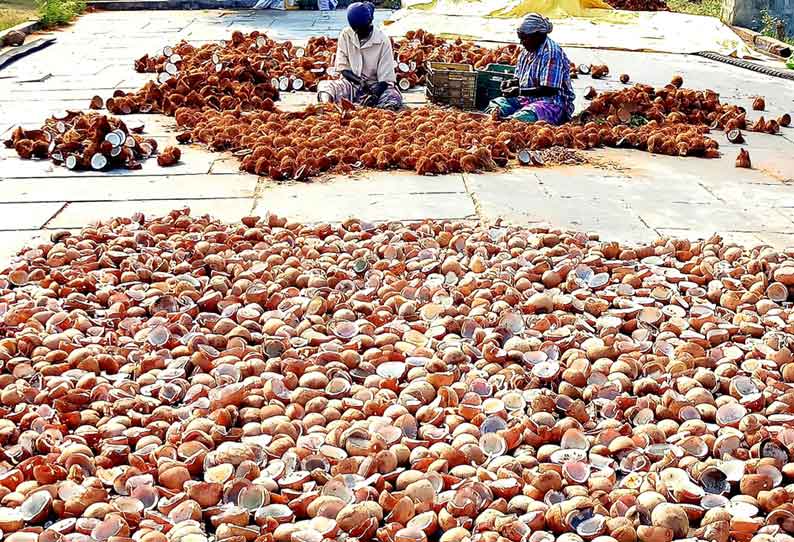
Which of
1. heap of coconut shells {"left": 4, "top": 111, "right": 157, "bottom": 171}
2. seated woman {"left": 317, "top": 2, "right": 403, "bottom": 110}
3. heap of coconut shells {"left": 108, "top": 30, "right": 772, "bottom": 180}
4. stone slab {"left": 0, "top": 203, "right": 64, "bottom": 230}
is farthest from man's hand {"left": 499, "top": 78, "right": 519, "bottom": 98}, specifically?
stone slab {"left": 0, "top": 203, "right": 64, "bottom": 230}

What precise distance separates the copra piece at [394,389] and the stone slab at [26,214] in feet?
1.91

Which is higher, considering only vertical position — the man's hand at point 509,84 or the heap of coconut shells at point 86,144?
the man's hand at point 509,84

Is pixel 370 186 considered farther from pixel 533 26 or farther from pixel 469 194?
pixel 533 26

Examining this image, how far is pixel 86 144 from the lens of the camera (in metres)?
5.69

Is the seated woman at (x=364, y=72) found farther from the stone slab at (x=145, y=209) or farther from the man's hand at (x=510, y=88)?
the stone slab at (x=145, y=209)

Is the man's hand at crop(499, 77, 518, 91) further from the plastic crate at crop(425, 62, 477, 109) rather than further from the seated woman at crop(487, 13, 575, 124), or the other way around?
the plastic crate at crop(425, 62, 477, 109)

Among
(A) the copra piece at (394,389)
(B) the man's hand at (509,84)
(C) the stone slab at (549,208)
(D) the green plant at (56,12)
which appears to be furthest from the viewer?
(D) the green plant at (56,12)

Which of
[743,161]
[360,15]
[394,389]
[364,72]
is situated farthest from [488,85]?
[394,389]

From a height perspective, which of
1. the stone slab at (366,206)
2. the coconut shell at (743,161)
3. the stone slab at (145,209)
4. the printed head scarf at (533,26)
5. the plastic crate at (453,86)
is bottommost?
the stone slab at (145,209)

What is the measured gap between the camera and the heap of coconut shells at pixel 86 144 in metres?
5.61

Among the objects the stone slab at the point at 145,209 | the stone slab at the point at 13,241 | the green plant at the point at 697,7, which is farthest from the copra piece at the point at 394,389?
the green plant at the point at 697,7

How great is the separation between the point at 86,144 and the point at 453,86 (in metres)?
2.89

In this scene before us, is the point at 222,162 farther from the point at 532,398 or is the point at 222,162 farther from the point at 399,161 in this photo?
the point at 532,398

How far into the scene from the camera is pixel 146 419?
2666 millimetres
